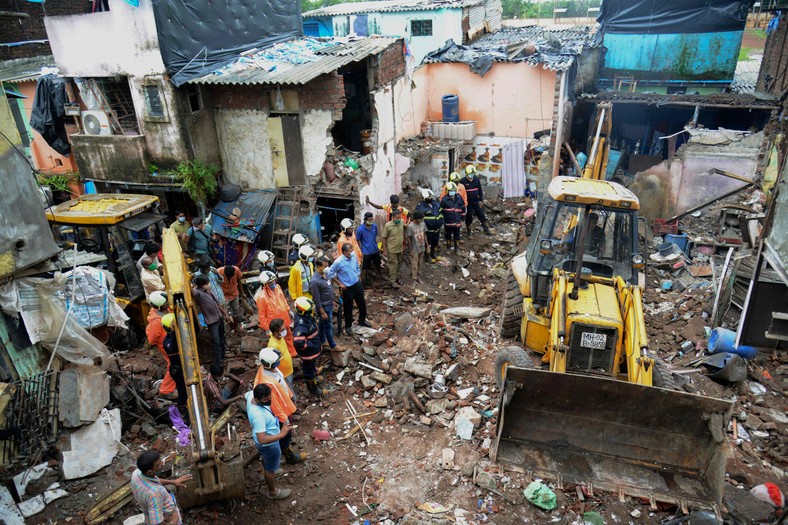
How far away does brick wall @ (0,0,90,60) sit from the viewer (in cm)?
1683

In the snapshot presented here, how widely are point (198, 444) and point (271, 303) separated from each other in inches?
101

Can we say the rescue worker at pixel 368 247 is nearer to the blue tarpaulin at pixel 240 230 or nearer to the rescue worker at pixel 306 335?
the blue tarpaulin at pixel 240 230

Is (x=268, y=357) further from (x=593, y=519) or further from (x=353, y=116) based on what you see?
(x=353, y=116)

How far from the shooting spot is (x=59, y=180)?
45.2 ft

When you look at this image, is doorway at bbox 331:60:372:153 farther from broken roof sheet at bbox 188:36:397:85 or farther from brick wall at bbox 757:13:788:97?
brick wall at bbox 757:13:788:97

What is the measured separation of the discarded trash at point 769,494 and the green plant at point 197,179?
11.1 m

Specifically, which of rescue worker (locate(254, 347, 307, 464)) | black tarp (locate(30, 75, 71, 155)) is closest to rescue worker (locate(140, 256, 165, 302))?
rescue worker (locate(254, 347, 307, 464))

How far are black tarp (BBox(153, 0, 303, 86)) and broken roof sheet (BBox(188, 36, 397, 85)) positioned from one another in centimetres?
44

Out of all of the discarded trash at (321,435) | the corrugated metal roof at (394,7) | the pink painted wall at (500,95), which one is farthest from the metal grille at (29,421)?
the corrugated metal roof at (394,7)

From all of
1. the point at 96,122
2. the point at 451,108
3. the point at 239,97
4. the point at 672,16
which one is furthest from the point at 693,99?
the point at 96,122

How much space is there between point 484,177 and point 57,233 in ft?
37.6

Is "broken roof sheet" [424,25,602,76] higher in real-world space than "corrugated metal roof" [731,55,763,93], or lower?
higher

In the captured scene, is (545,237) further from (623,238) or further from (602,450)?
(602,450)

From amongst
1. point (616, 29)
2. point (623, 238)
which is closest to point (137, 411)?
point (623, 238)
